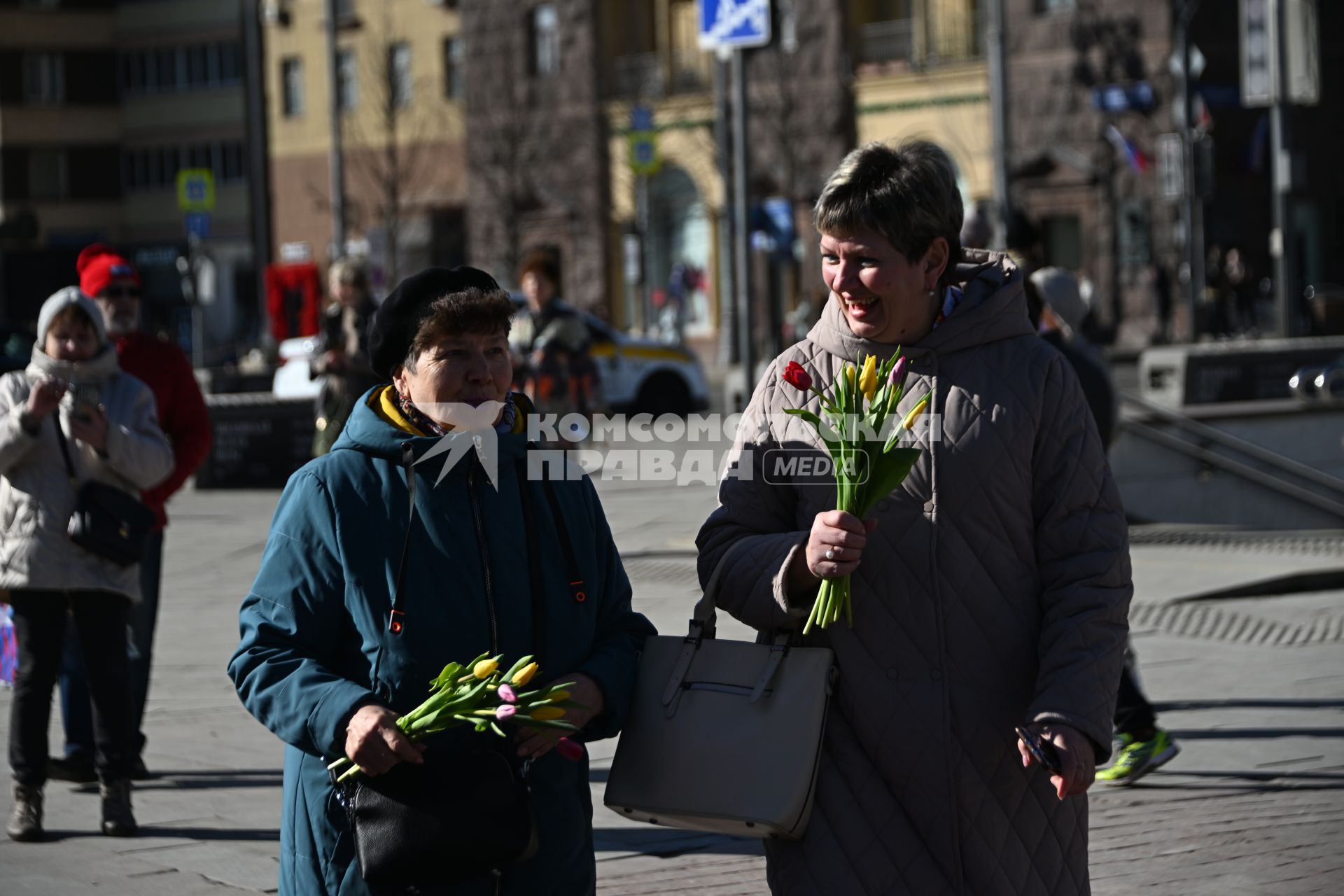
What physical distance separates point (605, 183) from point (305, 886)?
47.0 meters

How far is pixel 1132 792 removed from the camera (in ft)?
23.5

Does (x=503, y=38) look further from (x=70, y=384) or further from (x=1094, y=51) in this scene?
(x=70, y=384)

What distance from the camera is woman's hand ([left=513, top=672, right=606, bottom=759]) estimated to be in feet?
11.2

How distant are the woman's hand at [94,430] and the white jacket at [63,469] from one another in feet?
0.08

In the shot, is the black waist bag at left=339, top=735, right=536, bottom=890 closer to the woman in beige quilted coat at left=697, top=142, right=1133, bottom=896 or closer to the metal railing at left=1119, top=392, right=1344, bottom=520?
the woman in beige quilted coat at left=697, top=142, right=1133, bottom=896

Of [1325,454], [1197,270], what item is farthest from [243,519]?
[1197,270]

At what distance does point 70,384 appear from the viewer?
6820 millimetres

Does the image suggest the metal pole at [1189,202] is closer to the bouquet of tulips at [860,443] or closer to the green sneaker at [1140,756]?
the green sneaker at [1140,756]

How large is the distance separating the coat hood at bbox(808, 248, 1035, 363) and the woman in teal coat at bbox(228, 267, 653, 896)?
22.8 inches

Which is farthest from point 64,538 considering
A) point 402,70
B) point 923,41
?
point 402,70

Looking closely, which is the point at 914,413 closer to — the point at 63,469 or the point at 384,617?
the point at 384,617

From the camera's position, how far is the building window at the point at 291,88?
199ft

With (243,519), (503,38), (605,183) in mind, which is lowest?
(243,519)

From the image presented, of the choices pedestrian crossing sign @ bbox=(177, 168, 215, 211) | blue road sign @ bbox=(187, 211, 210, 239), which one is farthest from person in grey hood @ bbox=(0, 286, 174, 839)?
pedestrian crossing sign @ bbox=(177, 168, 215, 211)
